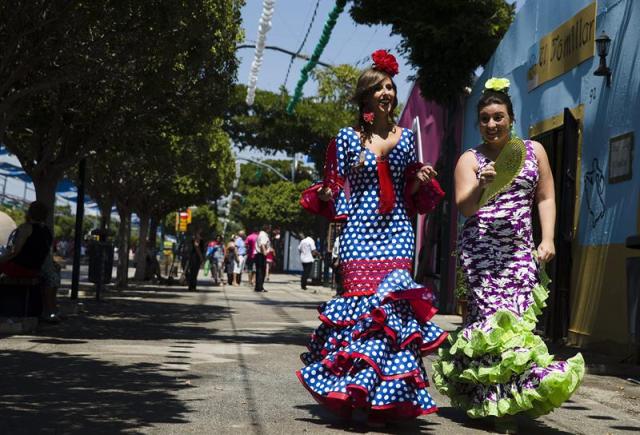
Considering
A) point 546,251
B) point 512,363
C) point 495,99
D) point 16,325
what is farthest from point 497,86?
point 16,325

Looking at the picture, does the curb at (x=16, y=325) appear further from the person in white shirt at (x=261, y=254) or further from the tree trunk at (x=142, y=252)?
the tree trunk at (x=142, y=252)

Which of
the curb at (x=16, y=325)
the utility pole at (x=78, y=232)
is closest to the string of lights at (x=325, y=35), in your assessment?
the utility pole at (x=78, y=232)

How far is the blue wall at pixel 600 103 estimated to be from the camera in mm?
10992

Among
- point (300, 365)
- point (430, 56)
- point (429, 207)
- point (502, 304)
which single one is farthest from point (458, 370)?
point (430, 56)

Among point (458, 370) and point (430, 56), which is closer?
point (458, 370)

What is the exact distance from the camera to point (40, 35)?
13289 millimetres

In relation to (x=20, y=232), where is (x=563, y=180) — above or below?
above

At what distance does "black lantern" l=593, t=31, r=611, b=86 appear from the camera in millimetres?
11716

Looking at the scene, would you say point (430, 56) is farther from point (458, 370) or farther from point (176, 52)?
point (458, 370)

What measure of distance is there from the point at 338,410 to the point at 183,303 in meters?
14.9

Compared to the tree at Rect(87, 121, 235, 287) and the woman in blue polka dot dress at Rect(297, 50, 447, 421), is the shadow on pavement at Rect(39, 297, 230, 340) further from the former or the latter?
the woman in blue polka dot dress at Rect(297, 50, 447, 421)

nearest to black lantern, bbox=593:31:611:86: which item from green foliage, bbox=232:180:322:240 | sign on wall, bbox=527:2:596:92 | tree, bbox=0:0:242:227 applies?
sign on wall, bbox=527:2:596:92

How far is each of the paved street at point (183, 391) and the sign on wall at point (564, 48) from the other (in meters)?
4.74

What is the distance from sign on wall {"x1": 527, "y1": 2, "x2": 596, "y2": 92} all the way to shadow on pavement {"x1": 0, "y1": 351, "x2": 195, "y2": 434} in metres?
6.97
